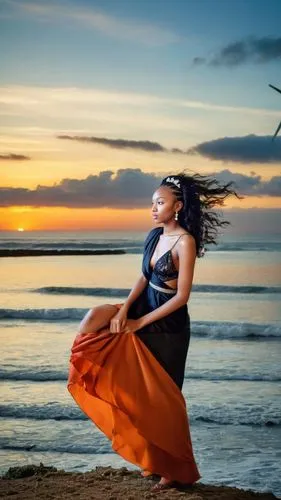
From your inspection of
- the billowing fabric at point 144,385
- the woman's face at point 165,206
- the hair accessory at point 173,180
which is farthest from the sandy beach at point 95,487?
the hair accessory at point 173,180

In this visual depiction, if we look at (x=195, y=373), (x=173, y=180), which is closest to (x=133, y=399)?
(x=173, y=180)

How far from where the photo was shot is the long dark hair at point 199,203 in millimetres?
4137

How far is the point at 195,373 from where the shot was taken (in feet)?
28.9

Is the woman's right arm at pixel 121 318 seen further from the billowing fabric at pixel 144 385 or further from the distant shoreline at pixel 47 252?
the distant shoreline at pixel 47 252

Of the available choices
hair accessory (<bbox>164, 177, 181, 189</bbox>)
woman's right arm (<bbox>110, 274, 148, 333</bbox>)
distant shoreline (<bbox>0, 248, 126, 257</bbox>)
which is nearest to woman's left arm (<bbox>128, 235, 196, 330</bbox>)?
woman's right arm (<bbox>110, 274, 148, 333</bbox>)

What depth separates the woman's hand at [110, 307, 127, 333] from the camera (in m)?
4.09

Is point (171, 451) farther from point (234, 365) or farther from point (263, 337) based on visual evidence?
point (263, 337)

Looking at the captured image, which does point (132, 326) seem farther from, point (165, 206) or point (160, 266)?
point (165, 206)

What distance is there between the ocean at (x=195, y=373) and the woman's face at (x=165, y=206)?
5.79ft

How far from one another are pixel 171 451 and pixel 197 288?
51.9 feet

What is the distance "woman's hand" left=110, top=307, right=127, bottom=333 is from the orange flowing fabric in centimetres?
3

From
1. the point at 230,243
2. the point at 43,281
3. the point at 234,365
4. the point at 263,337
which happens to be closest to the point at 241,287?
the point at 43,281

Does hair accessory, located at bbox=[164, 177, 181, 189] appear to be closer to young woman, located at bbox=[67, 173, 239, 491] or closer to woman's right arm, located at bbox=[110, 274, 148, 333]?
young woman, located at bbox=[67, 173, 239, 491]

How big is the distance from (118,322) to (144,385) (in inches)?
13.7
